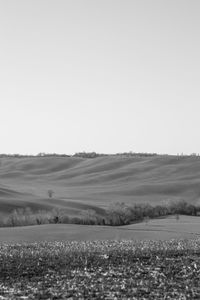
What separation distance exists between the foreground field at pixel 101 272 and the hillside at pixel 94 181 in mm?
33737

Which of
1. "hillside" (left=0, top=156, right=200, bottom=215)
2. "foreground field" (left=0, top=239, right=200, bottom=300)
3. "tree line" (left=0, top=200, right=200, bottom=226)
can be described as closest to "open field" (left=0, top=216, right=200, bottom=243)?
"foreground field" (left=0, top=239, right=200, bottom=300)

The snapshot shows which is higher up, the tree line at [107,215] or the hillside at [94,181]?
the hillside at [94,181]

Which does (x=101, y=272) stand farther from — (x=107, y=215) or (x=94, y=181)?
(x=94, y=181)

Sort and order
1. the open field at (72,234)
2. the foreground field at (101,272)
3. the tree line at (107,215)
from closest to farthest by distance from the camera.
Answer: the foreground field at (101,272) < the open field at (72,234) < the tree line at (107,215)

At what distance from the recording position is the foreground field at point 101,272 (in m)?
13.6

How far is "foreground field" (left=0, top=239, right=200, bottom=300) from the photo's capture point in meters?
13.6

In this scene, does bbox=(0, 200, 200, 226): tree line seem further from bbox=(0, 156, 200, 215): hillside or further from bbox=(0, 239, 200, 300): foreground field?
bbox=(0, 239, 200, 300): foreground field

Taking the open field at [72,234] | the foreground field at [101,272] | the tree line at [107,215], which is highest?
the tree line at [107,215]

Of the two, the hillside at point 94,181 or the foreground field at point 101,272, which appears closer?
the foreground field at point 101,272

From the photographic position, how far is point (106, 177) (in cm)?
10869

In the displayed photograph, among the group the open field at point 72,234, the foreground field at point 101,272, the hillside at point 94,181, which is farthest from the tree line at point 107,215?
the foreground field at point 101,272

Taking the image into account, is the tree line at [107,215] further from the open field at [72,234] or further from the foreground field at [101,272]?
the foreground field at [101,272]

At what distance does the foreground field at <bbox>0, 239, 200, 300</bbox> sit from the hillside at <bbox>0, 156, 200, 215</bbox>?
33737 mm

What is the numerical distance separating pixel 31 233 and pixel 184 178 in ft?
226
